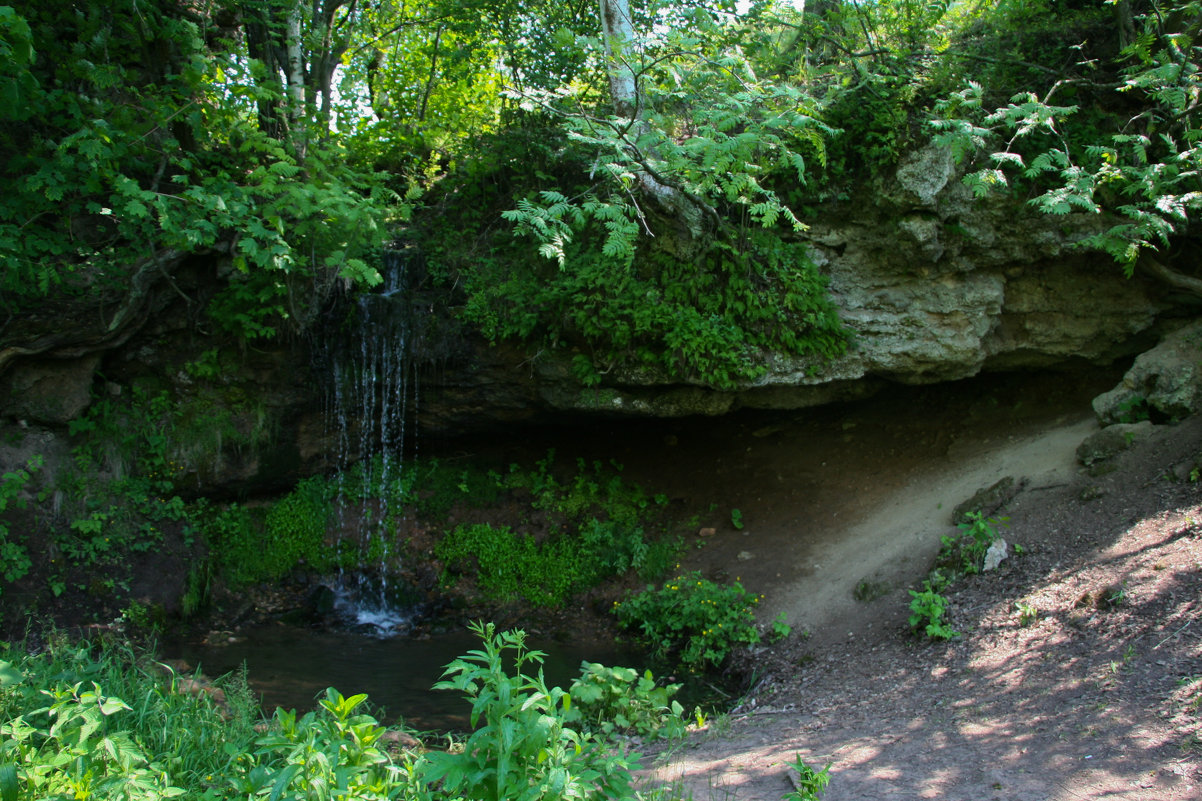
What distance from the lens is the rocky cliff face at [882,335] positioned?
778 cm

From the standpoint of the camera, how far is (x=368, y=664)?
744 centimetres

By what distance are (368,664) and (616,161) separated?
231 inches

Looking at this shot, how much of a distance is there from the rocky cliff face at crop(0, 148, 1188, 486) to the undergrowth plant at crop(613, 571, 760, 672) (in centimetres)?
212

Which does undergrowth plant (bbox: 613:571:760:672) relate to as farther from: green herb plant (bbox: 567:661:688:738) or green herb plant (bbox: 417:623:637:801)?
green herb plant (bbox: 417:623:637:801)

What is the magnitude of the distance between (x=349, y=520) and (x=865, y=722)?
711 centimetres

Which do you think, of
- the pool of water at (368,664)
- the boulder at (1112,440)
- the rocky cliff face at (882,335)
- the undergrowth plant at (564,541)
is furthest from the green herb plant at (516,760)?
the boulder at (1112,440)

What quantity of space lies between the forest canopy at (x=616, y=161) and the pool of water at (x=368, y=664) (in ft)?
10.6

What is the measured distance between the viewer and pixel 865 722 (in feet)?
16.0

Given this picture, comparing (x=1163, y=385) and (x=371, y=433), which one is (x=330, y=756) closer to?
(x=371, y=433)

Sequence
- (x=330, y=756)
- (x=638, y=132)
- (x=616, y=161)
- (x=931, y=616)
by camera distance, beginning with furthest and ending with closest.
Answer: (x=616, y=161), (x=638, y=132), (x=931, y=616), (x=330, y=756)

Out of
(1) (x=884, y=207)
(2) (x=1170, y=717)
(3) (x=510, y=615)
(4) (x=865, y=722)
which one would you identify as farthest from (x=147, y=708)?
(1) (x=884, y=207)

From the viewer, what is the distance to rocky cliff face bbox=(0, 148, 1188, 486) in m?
7.78

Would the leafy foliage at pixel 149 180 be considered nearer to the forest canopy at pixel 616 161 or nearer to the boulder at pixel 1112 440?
the forest canopy at pixel 616 161

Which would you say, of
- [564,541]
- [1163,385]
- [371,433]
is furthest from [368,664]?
[1163,385]
